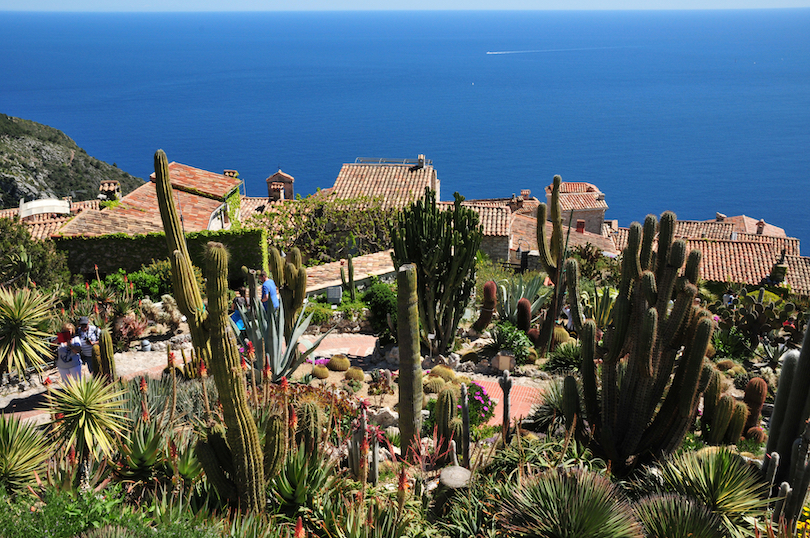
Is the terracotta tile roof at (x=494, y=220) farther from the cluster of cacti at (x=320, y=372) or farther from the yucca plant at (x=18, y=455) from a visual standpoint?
the yucca plant at (x=18, y=455)

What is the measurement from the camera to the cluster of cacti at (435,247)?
11.0 meters

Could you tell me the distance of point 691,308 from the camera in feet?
24.8

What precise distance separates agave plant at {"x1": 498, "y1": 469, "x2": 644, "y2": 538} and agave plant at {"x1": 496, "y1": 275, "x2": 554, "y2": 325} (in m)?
7.56

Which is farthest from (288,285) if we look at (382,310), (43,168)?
(43,168)

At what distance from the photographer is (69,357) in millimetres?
9312

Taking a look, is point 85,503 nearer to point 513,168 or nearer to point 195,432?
point 195,432

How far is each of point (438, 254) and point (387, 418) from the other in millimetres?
3090

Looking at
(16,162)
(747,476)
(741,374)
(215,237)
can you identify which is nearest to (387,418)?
(747,476)

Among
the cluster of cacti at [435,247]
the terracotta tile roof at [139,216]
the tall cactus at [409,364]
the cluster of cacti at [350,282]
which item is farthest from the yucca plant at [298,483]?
the terracotta tile roof at [139,216]

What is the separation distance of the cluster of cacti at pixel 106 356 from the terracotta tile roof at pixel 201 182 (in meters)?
13.8

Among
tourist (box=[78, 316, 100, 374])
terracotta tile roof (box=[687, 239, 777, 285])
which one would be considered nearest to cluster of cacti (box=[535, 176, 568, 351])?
tourist (box=[78, 316, 100, 374])

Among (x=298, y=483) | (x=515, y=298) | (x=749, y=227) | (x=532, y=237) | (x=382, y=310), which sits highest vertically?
(x=749, y=227)

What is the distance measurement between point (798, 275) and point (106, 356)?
2601 centimetres

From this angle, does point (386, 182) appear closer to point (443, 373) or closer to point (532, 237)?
point (532, 237)
